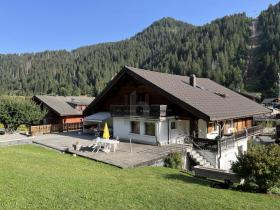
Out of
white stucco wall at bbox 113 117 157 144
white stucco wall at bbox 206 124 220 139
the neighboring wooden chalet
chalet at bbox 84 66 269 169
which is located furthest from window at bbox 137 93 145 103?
the neighboring wooden chalet

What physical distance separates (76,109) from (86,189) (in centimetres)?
3327

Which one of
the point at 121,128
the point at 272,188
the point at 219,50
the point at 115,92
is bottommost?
the point at 272,188

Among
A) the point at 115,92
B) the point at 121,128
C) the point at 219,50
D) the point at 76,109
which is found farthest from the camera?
the point at 219,50

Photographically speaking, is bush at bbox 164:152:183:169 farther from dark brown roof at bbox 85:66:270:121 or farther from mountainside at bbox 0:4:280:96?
mountainside at bbox 0:4:280:96

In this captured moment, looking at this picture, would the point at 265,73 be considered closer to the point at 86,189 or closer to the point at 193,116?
the point at 193,116

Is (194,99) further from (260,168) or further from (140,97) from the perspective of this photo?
(260,168)

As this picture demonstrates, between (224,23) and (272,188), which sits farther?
(224,23)

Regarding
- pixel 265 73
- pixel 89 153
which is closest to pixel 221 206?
pixel 89 153

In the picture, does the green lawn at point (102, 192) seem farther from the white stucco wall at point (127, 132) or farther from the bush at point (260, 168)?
the white stucco wall at point (127, 132)

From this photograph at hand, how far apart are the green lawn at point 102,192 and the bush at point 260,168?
83cm

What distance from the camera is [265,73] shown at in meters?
133

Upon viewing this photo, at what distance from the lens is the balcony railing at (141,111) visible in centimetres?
2152

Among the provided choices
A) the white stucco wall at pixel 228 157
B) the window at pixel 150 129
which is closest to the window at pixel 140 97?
the window at pixel 150 129

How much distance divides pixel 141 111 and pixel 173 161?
23.1 ft
